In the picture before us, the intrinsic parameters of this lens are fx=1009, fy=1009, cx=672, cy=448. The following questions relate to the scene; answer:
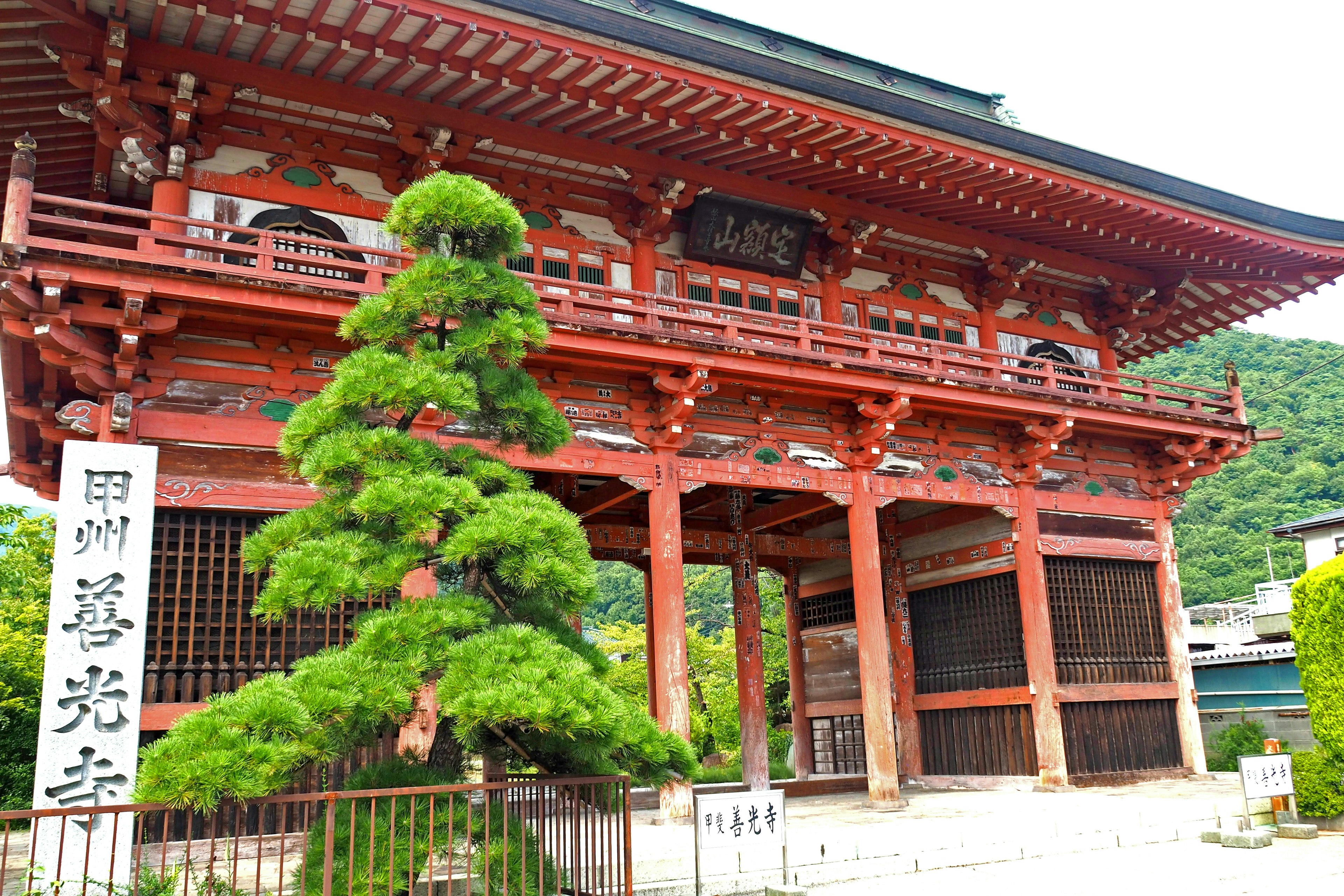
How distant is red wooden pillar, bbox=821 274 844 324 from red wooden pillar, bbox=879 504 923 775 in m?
3.97

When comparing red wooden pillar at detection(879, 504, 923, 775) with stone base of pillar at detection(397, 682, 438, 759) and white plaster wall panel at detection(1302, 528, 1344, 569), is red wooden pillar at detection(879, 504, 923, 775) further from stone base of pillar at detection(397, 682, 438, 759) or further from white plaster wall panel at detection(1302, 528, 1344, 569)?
white plaster wall panel at detection(1302, 528, 1344, 569)

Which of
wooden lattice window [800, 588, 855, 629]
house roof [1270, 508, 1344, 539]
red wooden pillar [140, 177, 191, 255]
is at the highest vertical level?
red wooden pillar [140, 177, 191, 255]

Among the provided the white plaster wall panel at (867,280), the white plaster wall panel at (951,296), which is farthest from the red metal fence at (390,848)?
the white plaster wall panel at (951,296)

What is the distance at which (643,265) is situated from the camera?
514 inches

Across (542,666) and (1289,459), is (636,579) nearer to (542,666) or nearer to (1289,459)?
(1289,459)

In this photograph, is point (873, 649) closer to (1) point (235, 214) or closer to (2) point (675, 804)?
(2) point (675, 804)

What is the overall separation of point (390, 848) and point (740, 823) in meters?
2.79

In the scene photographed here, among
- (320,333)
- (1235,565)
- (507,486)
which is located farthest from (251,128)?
(1235,565)

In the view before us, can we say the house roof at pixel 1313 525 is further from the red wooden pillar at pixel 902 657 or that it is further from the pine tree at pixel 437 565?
the pine tree at pixel 437 565

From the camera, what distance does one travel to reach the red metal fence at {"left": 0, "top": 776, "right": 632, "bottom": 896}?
5426 mm

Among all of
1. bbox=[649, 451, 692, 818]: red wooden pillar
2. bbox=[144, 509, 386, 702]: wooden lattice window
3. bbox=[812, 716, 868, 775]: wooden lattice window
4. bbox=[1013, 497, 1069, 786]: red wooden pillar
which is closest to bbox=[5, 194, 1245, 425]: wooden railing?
bbox=[649, 451, 692, 818]: red wooden pillar

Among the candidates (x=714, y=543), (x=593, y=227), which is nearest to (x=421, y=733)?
(x=593, y=227)

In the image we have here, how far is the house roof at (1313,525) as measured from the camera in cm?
2794

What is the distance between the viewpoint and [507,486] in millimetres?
7051
